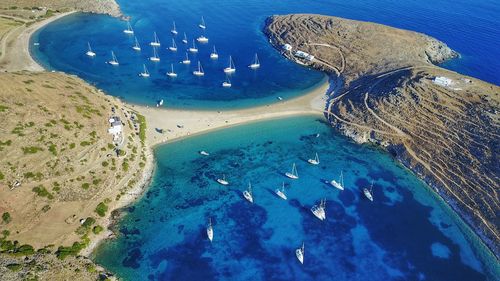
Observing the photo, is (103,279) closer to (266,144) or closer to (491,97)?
(266,144)

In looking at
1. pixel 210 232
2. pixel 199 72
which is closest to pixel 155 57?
pixel 199 72

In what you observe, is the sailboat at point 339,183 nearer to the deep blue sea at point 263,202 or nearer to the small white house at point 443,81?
the deep blue sea at point 263,202

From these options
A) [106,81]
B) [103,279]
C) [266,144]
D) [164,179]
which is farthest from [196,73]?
[103,279]

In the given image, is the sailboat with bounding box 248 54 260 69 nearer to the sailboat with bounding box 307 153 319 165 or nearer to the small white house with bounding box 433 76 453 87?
the sailboat with bounding box 307 153 319 165

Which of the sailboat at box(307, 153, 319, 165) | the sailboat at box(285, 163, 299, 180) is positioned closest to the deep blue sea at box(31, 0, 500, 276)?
the sailboat at box(307, 153, 319, 165)

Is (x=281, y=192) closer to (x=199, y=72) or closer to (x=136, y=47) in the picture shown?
(x=199, y=72)

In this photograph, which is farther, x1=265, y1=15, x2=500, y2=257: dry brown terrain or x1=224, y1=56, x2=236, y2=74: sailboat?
x1=224, y1=56, x2=236, y2=74: sailboat
